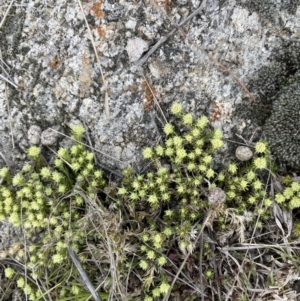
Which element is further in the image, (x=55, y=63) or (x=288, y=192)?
(x=55, y=63)

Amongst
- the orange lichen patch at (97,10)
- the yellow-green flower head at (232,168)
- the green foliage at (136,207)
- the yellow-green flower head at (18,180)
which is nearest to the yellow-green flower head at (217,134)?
the green foliage at (136,207)

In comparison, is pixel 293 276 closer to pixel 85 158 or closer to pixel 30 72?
pixel 85 158

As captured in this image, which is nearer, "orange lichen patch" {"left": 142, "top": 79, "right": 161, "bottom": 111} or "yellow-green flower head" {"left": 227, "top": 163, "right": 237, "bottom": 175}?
"yellow-green flower head" {"left": 227, "top": 163, "right": 237, "bottom": 175}

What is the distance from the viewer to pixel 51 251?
10.1 feet

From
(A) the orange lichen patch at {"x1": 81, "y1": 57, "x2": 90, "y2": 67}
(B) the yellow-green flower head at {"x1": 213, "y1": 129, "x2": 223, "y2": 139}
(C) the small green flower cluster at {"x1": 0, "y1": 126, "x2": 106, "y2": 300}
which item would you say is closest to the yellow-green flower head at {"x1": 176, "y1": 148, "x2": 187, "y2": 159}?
(B) the yellow-green flower head at {"x1": 213, "y1": 129, "x2": 223, "y2": 139}

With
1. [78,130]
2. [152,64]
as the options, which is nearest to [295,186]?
[152,64]

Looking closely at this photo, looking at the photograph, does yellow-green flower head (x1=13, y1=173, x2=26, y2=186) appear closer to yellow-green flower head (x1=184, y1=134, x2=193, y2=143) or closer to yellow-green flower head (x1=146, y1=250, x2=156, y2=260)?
yellow-green flower head (x1=146, y1=250, x2=156, y2=260)

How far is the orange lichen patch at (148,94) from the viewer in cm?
305

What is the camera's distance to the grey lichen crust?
2.97 m

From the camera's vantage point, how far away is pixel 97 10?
304cm

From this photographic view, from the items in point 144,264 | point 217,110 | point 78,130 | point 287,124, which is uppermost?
point 287,124

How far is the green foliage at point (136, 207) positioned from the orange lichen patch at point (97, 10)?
84 centimetres

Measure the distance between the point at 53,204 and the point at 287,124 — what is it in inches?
68.9

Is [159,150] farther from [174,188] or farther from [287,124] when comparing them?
[287,124]
